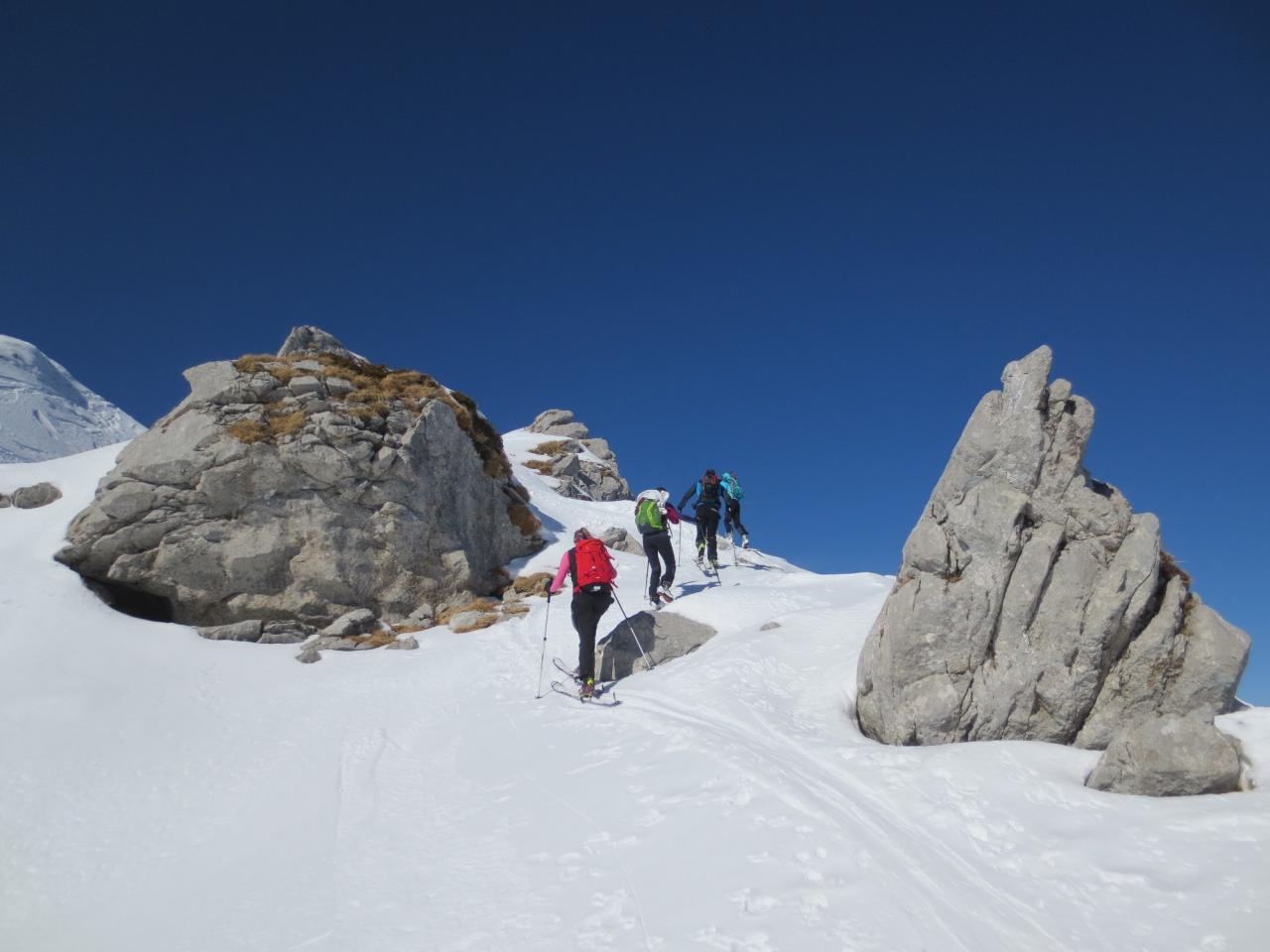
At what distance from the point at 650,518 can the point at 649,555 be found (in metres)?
1.12

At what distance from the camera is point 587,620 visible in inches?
551

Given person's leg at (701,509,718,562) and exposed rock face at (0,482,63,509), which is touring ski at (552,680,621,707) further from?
exposed rock face at (0,482,63,509)

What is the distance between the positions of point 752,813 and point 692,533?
2488 cm

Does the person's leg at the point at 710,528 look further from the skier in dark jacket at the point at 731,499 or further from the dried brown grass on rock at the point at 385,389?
the dried brown grass on rock at the point at 385,389

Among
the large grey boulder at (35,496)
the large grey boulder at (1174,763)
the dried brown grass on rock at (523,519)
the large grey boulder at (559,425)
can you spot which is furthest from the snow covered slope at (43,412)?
the large grey boulder at (1174,763)

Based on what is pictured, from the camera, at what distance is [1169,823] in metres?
7.00

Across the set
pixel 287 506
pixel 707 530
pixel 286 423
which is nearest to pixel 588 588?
pixel 707 530

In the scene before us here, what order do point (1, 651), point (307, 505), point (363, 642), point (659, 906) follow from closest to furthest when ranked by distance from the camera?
point (659, 906) < point (1, 651) < point (363, 642) < point (307, 505)

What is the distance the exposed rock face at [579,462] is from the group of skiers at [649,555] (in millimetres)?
24524

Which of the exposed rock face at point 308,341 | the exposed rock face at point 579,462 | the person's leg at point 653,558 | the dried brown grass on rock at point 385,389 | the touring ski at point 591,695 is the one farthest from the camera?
the exposed rock face at point 579,462

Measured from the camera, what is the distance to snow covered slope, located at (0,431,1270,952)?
5898mm

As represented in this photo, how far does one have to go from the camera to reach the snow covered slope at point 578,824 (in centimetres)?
590

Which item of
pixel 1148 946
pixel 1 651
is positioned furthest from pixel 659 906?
pixel 1 651

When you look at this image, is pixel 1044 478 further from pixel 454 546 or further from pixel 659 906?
pixel 454 546
